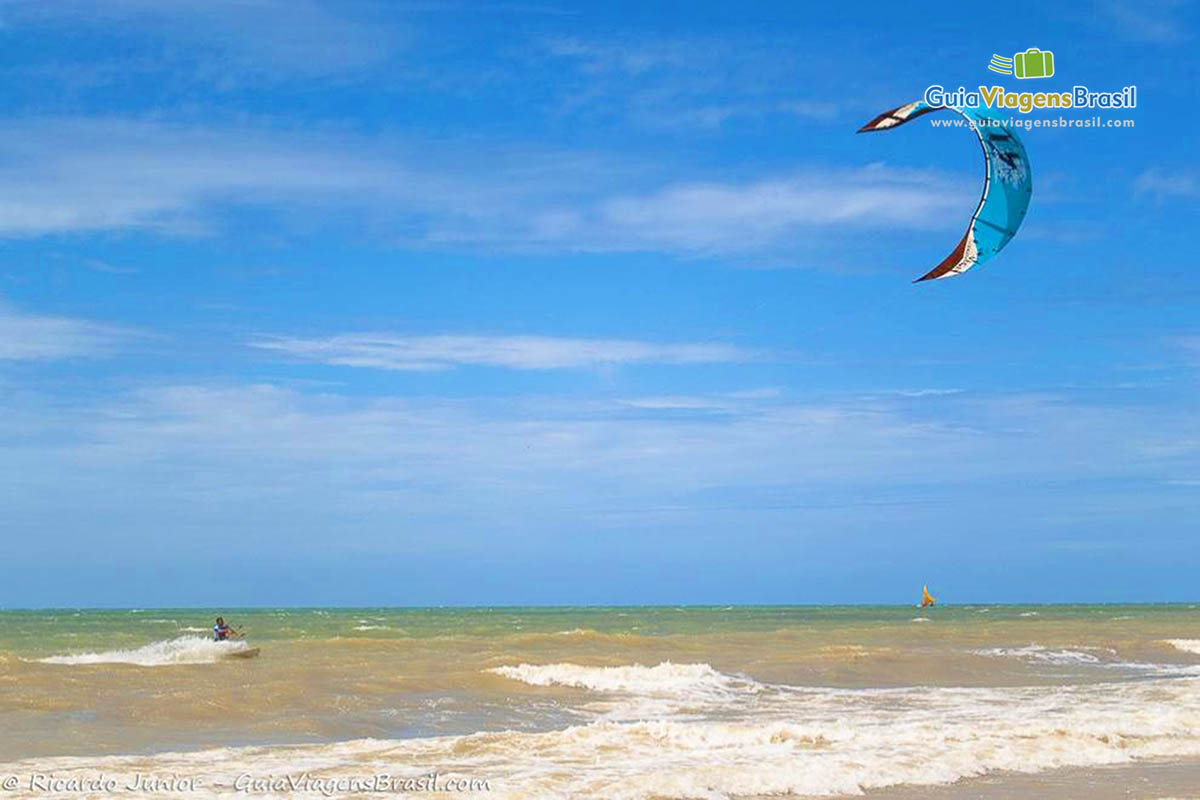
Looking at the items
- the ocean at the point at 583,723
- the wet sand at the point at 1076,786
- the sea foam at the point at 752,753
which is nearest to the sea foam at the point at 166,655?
the ocean at the point at 583,723

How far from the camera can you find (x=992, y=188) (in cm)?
1044

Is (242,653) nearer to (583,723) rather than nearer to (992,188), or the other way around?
(583,723)

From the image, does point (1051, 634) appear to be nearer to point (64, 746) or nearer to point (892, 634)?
point (892, 634)

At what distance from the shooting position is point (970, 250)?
33.4ft

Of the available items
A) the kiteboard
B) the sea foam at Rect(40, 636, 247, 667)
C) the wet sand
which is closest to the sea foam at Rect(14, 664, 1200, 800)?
the wet sand

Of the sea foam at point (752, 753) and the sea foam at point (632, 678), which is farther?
the sea foam at point (632, 678)

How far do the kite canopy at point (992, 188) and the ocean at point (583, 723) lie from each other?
4.56 meters

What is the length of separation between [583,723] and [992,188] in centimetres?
848

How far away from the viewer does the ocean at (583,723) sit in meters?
10.7

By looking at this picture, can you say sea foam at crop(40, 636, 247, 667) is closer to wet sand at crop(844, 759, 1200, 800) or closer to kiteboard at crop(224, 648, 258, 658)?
kiteboard at crop(224, 648, 258, 658)

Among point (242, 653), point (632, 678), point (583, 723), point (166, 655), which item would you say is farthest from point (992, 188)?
point (166, 655)

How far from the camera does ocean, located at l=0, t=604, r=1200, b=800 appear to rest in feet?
35.1

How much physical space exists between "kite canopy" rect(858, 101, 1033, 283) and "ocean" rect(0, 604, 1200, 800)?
4560 mm

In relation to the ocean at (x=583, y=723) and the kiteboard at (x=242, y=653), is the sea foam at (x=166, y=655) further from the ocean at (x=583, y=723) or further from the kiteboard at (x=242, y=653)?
the ocean at (x=583, y=723)
